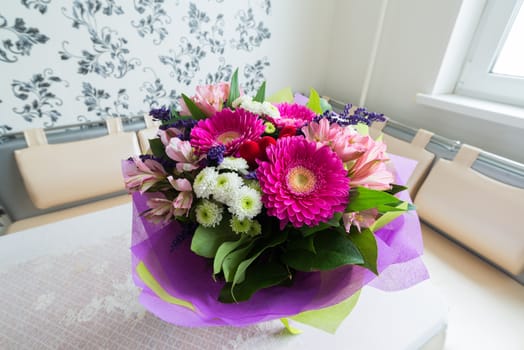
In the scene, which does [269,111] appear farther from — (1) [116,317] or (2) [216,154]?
(1) [116,317]

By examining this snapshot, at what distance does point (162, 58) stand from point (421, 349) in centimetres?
143

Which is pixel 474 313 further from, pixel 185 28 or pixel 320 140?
pixel 185 28

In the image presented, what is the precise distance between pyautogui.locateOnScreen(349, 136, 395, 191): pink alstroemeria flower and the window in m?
1.10

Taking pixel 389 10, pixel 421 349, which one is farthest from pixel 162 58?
pixel 421 349

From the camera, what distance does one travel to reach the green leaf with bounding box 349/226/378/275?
1.23 feet

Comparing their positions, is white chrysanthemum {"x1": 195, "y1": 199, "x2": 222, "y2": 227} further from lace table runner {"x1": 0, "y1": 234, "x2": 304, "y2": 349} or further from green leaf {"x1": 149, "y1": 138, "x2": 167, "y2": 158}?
lace table runner {"x1": 0, "y1": 234, "x2": 304, "y2": 349}

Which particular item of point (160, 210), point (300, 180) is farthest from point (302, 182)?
point (160, 210)

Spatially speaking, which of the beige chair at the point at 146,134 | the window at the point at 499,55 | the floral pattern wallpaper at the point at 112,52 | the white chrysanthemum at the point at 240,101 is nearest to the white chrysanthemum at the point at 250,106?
the white chrysanthemum at the point at 240,101

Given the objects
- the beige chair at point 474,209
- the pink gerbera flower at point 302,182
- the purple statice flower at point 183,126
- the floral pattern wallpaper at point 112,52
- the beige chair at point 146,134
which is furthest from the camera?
the beige chair at point 146,134

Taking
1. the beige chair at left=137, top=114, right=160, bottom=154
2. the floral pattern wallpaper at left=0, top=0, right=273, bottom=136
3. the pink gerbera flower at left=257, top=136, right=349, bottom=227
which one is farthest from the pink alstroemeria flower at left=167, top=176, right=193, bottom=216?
the floral pattern wallpaper at left=0, top=0, right=273, bottom=136

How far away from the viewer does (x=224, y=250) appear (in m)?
0.37

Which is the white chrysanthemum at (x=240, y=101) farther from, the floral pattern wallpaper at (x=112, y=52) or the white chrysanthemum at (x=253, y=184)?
the floral pattern wallpaper at (x=112, y=52)

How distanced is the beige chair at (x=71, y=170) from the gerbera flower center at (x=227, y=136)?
922mm

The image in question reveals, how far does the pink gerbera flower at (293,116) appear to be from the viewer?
46cm
